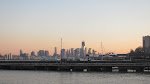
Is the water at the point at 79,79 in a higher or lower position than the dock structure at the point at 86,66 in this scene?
lower

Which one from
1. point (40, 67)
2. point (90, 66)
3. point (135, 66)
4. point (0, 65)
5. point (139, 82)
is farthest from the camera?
point (0, 65)

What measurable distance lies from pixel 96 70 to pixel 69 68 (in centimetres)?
990

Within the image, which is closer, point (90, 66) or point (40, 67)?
point (90, 66)

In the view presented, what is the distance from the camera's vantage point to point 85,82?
61.2m

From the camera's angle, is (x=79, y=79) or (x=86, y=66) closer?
(x=79, y=79)

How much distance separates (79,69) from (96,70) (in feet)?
20.9

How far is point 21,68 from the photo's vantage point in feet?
357

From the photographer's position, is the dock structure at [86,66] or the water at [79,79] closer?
the water at [79,79]

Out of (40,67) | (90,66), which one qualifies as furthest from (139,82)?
(40,67)

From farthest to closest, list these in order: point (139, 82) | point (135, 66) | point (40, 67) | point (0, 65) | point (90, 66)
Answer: point (0, 65), point (40, 67), point (90, 66), point (135, 66), point (139, 82)

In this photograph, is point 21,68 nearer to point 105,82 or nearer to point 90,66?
point 90,66

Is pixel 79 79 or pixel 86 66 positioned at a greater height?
pixel 86 66

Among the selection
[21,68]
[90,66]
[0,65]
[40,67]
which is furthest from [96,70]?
[0,65]

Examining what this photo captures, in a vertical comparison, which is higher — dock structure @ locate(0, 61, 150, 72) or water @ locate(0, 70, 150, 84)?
dock structure @ locate(0, 61, 150, 72)
